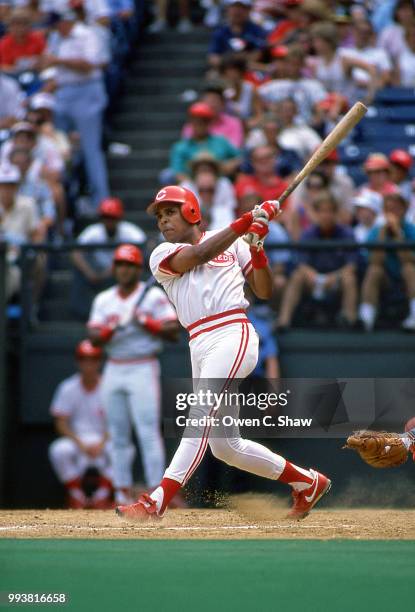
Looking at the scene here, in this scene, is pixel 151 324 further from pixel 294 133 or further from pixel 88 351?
pixel 294 133

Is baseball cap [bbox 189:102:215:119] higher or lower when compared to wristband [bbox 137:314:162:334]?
higher

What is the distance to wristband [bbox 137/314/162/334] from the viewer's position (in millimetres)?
9758

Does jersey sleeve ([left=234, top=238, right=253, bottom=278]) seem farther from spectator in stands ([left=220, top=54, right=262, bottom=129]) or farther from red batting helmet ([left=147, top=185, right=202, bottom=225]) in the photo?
spectator in stands ([left=220, top=54, right=262, bottom=129])

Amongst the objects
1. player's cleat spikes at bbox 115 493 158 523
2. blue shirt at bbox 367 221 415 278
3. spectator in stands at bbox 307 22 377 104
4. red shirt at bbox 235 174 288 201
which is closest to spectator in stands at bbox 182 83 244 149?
red shirt at bbox 235 174 288 201

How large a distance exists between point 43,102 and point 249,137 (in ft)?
6.91

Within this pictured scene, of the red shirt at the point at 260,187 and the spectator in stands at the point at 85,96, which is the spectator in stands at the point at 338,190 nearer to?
the red shirt at the point at 260,187

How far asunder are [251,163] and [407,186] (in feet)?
4.72

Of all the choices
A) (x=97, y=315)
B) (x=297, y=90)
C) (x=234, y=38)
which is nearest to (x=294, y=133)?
(x=297, y=90)

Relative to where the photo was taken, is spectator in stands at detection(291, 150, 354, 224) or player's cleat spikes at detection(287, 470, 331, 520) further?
spectator in stands at detection(291, 150, 354, 224)

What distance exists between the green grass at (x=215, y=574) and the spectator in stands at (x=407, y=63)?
7632mm

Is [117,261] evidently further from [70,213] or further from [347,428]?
[347,428]

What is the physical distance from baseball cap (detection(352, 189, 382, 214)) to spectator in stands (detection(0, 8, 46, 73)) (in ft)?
14.8

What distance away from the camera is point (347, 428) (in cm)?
690

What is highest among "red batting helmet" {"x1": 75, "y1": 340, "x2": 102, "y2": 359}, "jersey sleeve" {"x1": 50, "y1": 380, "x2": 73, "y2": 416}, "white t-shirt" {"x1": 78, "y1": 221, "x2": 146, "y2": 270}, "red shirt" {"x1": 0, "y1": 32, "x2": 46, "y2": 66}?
"red shirt" {"x1": 0, "y1": 32, "x2": 46, "y2": 66}
